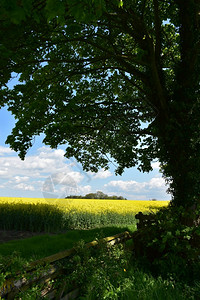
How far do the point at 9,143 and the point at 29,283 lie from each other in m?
7.41

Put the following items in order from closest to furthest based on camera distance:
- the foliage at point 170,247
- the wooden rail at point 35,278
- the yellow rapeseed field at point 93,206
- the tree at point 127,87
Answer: the wooden rail at point 35,278 → the foliage at point 170,247 → the tree at point 127,87 → the yellow rapeseed field at point 93,206

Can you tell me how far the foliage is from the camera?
6508 millimetres

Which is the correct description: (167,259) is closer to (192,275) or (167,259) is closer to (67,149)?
(192,275)

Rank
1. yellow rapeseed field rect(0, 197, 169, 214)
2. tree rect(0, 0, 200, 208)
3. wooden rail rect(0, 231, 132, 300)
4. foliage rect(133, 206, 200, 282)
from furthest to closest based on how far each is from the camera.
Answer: yellow rapeseed field rect(0, 197, 169, 214) < tree rect(0, 0, 200, 208) < foliage rect(133, 206, 200, 282) < wooden rail rect(0, 231, 132, 300)

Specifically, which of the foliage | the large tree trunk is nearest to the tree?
the large tree trunk

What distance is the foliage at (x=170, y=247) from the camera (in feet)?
21.4

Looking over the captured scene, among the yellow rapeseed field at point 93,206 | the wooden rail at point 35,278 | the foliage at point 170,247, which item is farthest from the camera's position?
the yellow rapeseed field at point 93,206

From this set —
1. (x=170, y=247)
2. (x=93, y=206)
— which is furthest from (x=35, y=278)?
(x=93, y=206)

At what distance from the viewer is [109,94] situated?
12.8 meters

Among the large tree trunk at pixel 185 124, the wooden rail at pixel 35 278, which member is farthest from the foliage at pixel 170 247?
the wooden rail at pixel 35 278

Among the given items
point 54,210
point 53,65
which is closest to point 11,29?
point 53,65

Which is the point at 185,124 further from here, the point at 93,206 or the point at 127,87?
the point at 93,206

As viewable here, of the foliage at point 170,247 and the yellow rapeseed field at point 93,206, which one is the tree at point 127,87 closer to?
the foliage at point 170,247

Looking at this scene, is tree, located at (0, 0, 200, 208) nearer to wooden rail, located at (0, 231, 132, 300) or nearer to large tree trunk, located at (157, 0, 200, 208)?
large tree trunk, located at (157, 0, 200, 208)
